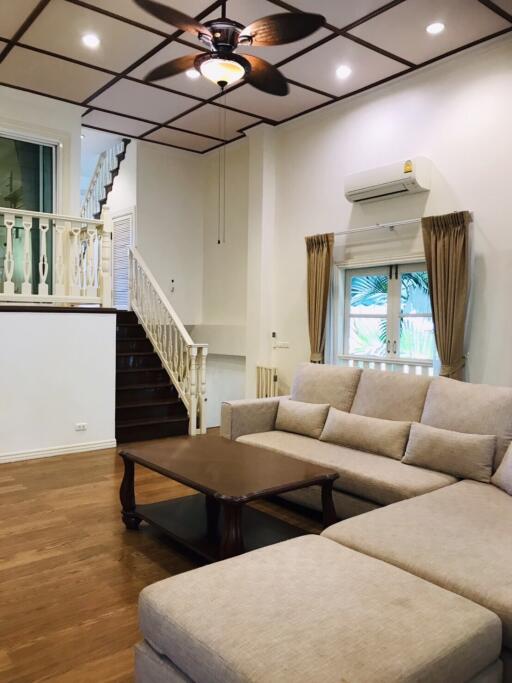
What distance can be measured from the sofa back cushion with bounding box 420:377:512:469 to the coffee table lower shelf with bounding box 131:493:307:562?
1138mm

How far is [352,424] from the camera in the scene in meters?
3.83

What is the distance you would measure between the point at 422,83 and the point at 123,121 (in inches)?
141

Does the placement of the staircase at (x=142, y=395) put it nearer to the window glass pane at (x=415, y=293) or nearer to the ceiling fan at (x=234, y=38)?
the window glass pane at (x=415, y=293)

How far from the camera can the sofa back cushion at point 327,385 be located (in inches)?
165

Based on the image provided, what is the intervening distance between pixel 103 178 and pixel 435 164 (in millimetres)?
5395

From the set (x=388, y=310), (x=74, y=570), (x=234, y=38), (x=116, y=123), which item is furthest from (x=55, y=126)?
(x=74, y=570)

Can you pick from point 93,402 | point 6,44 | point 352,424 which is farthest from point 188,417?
point 6,44

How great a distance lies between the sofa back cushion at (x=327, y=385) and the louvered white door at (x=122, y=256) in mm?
3850

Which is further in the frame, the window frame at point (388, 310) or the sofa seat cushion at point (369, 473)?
the window frame at point (388, 310)

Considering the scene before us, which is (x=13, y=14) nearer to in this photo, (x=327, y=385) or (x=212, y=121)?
(x=212, y=121)

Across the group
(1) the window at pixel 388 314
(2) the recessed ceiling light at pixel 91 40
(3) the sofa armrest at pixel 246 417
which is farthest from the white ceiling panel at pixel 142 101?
(3) the sofa armrest at pixel 246 417

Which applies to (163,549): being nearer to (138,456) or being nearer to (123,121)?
Result: (138,456)

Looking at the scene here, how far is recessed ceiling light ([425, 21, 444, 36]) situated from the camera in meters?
4.27

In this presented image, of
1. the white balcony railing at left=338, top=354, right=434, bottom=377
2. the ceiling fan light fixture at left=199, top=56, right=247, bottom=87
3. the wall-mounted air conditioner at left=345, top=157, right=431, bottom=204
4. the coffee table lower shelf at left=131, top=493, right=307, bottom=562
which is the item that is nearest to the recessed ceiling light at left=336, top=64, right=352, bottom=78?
the wall-mounted air conditioner at left=345, top=157, right=431, bottom=204
